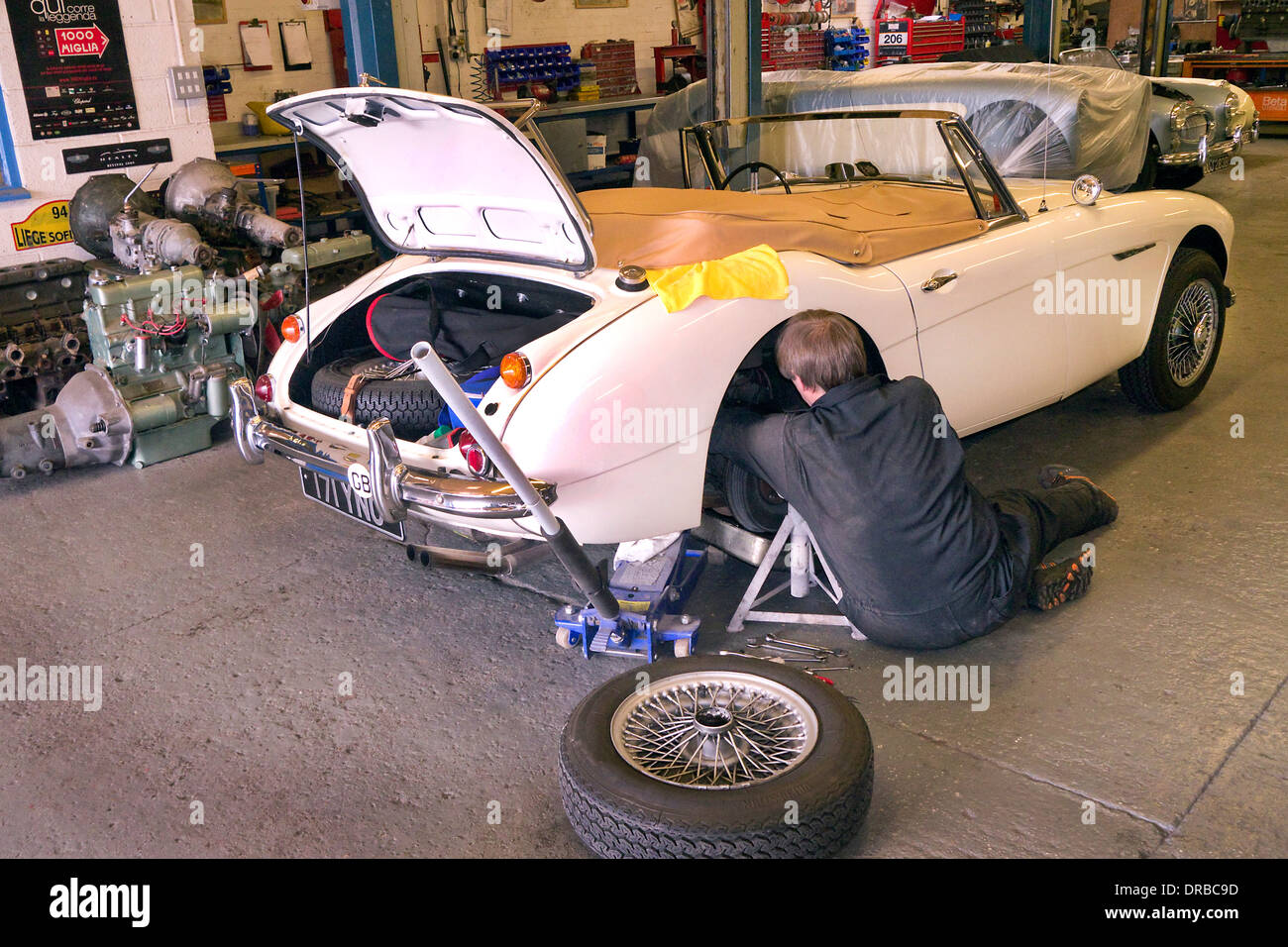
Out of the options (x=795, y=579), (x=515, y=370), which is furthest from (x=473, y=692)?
(x=795, y=579)

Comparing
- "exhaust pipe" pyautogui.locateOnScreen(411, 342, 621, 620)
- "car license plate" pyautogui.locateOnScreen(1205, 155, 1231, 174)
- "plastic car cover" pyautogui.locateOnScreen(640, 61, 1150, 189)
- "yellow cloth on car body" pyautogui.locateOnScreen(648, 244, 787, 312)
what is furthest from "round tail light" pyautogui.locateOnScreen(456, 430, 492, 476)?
"car license plate" pyautogui.locateOnScreen(1205, 155, 1231, 174)

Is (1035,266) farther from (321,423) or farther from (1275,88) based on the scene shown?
(1275,88)

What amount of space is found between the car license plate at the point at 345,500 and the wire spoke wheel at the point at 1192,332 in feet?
11.2

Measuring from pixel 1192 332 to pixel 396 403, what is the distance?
3.51 m

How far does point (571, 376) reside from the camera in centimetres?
293

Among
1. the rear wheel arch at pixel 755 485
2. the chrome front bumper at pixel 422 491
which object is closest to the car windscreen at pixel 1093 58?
the rear wheel arch at pixel 755 485

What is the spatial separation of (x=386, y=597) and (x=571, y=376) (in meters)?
1.27

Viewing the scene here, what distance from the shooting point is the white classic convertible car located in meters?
2.99

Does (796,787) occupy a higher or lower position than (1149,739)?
higher

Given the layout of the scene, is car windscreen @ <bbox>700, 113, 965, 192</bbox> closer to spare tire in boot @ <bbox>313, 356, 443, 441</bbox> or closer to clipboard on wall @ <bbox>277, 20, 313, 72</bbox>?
spare tire in boot @ <bbox>313, 356, 443, 441</bbox>

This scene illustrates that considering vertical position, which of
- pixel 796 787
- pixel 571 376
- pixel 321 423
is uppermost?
pixel 571 376

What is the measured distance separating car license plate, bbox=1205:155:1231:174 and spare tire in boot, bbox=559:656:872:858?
359 inches
